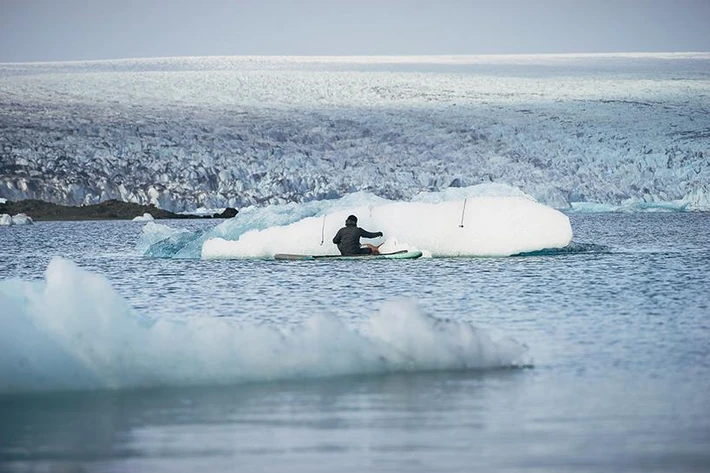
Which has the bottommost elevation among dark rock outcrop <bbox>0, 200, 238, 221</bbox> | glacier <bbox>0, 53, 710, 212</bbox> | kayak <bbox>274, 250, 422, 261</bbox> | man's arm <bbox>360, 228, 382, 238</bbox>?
dark rock outcrop <bbox>0, 200, 238, 221</bbox>

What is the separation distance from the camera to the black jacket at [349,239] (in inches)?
1017

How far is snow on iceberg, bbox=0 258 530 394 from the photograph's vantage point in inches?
381

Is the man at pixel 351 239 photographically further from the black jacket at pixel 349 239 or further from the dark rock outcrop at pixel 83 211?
the dark rock outcrop at pixel 83 211

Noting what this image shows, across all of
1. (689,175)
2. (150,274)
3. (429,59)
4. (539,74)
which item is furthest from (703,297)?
(429,59)

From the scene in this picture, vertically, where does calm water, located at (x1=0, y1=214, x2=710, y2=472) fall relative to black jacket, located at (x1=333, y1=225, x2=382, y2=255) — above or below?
above

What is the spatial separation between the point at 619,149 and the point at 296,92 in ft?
66.7

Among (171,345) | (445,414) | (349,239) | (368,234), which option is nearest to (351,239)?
(349,239)

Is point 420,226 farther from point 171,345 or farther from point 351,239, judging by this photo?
point 171,345

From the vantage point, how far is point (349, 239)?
84.9 feet

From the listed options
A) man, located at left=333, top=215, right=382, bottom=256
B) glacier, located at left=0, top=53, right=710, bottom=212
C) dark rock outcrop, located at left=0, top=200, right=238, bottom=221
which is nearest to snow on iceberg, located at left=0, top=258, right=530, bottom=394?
man, located at left=333, top=215, right=382, bottom=256

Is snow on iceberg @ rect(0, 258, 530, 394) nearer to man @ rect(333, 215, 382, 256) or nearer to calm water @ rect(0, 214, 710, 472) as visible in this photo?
calm water @ rect(0, 214, 710, 472)

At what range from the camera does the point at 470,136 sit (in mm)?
66562

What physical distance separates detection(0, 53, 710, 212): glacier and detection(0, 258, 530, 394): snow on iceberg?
169ft

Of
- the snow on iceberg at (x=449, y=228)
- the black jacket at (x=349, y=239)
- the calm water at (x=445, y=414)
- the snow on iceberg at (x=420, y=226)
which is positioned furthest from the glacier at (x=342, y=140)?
the calm water at (x=445, y=414)
